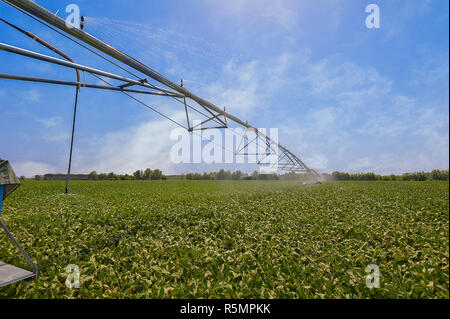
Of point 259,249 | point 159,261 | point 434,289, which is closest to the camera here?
point 434,289

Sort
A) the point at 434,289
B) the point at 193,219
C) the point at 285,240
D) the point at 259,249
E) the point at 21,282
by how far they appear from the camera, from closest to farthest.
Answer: the point at 434,289
the point at 21,282
the point at 259,249
the point at 285,240
the point at 193,219

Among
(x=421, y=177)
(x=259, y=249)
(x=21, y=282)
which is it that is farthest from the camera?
(x=421, y=177)

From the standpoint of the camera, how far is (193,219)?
6.72m

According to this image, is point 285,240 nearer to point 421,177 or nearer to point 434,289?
point 434,289

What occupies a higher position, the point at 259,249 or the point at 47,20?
the point at 47,20

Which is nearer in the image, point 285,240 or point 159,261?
point 159,261

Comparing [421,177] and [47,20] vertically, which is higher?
[47,20]

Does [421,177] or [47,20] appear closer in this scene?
[47,20]

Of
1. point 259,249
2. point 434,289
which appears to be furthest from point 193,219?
point 434,289

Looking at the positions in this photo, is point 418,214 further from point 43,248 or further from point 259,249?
point 43,248
